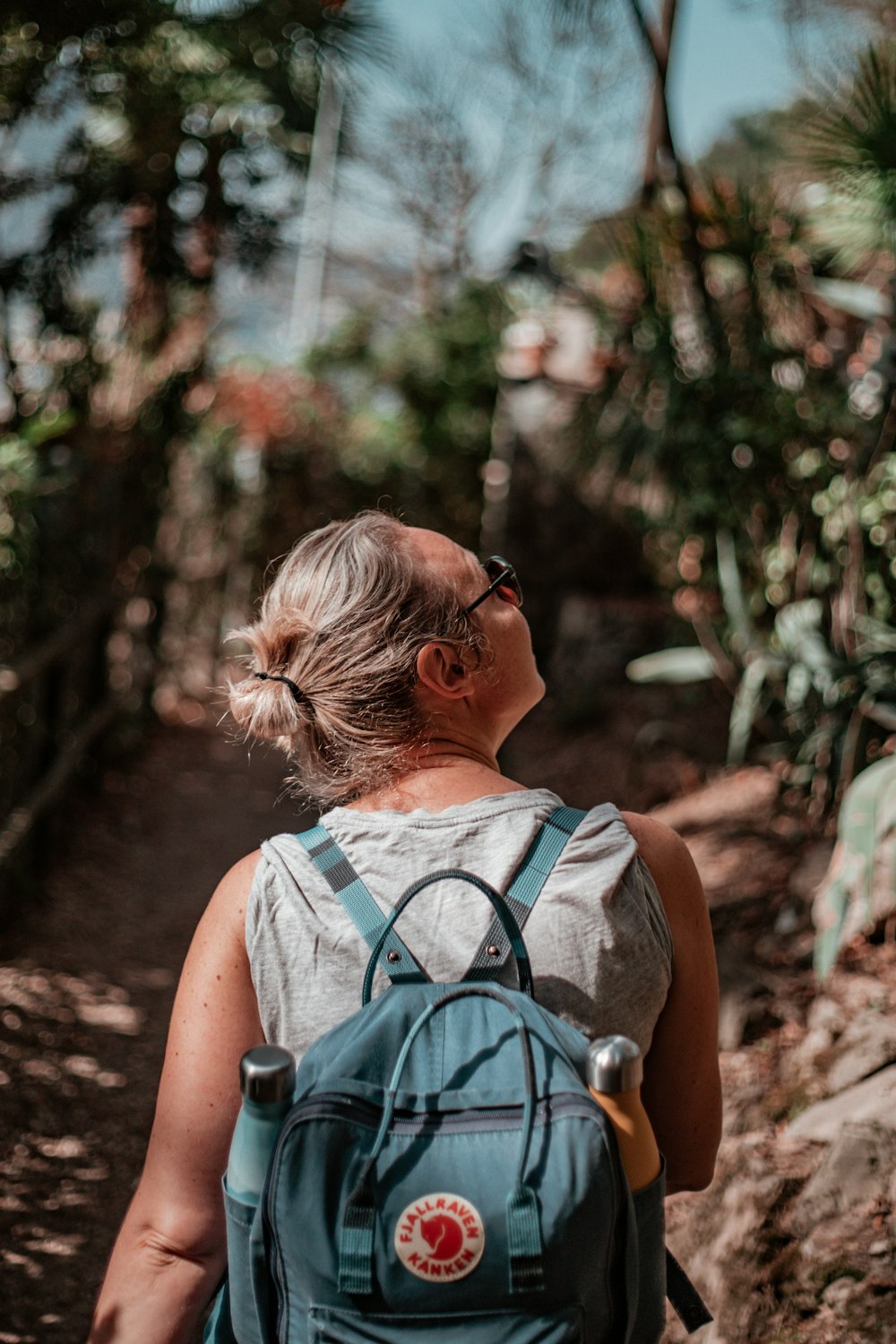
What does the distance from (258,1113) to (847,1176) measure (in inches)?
67.0

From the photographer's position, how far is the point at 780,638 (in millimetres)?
4871

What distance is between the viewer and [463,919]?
1.14 metres

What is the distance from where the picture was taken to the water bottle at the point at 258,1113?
0.99m

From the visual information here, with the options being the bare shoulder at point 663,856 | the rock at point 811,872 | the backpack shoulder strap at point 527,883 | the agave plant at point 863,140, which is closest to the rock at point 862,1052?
the rock at point 811,872

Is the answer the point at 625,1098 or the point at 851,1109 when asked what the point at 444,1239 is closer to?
the point at 625,1098

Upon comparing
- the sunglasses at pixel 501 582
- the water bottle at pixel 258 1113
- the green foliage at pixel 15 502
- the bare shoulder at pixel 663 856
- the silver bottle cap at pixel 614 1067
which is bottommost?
the water bottle at pixel 258 1113

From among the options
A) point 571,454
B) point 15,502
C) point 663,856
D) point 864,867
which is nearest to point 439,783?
point 663,856

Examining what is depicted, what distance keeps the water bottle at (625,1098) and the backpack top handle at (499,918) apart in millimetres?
113

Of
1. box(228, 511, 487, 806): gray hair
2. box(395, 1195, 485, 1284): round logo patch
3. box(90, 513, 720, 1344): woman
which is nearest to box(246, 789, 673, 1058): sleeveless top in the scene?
box(90, 513, 720, 1344): woman

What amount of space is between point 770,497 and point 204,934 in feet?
15.2

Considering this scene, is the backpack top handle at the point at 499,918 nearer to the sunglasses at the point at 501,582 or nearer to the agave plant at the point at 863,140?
the sunglasses at the point at 501,582

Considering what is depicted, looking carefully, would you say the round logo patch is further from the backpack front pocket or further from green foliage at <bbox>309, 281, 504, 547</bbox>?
green foliage at <bbox>309, 281, 504, 547</bbox>

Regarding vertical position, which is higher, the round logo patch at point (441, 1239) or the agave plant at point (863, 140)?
the agave plant at point (863, 140)

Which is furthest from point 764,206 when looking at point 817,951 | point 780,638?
point 817,951
